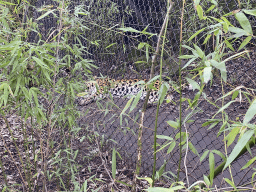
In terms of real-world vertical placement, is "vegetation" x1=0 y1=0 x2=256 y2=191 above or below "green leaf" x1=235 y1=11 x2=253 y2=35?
below

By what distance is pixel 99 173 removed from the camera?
2375 millimetres

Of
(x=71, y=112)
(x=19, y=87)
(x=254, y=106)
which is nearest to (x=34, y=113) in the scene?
(x=19, y=87)

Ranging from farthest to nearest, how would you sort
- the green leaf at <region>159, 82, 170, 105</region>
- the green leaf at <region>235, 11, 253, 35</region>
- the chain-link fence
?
the chain-link fence
the green leaf at <region>159, 82, 170, 105</region>
the green leaf at <region>235, 11, 253, 35</region>

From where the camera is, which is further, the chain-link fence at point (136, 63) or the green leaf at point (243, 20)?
the chain-link fence at point (136, 63)

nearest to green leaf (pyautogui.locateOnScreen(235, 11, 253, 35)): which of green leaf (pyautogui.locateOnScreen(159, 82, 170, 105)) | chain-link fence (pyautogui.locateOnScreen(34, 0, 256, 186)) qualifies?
green leaf (pyautogui.locateOnScreen(159, 82, 170, 105))

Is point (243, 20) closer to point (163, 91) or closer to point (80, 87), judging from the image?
point (163, 91)

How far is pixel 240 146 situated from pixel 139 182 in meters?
1.73

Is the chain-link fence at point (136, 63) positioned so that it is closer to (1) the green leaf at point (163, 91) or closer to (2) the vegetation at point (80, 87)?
(2) the vegetation at point (80, 87)

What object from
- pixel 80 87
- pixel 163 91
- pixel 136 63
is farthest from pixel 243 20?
pixel 136 63

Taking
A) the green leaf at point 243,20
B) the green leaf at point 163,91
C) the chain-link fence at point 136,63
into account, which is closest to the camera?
the green leaf at point 243,20

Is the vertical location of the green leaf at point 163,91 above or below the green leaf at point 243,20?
below

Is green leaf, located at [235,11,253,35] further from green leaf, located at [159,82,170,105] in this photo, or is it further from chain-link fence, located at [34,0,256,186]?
chain-link fence, located at [34,0,256,186]

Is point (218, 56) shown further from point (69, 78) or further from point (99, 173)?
point (99, 173)

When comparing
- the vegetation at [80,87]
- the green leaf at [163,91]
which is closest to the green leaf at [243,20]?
the vegetation at [80,87]
